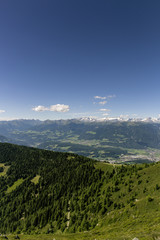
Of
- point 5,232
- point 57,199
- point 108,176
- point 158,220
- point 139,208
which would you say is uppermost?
point 158,220

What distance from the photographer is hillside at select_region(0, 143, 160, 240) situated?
53.9m

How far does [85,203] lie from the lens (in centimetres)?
8900

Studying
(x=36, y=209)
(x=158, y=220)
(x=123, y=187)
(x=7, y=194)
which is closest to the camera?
(x=158, y=220)

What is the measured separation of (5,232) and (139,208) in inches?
4375

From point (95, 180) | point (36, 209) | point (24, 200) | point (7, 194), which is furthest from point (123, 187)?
point (7, 194)

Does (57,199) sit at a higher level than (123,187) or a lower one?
lower

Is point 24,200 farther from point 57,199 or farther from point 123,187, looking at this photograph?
point 123,187

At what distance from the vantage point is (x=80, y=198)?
320 feet

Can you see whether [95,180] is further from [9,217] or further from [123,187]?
[9,217]

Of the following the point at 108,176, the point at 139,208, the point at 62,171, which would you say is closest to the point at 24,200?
the point at 62,171

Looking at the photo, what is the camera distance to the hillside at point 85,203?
53906 mm

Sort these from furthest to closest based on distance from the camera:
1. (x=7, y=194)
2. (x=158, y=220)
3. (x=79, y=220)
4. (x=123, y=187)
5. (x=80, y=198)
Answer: (x=7, y=194) → (x=80, y=198) → (x=123, y=187) → (x=79, y=220) → (x=158, y=220)

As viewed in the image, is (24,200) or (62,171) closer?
(24,200)

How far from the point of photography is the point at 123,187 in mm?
86000
